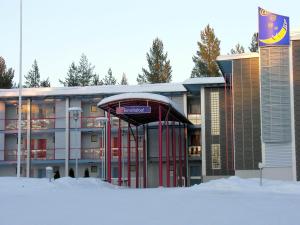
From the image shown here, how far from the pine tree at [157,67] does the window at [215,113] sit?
35.3m

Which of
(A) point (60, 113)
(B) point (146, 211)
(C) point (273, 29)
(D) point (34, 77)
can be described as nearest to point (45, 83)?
(D) point (34, 77)

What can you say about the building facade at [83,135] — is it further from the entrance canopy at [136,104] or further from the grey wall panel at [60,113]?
the entrance canopy at [136,104]

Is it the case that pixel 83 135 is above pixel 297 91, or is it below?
below

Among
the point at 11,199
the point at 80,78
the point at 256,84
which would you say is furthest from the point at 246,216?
the point at 80,78

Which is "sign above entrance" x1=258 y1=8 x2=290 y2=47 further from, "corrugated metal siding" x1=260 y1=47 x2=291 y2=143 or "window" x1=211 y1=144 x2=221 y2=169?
"window" x1=211 y1=144 x2=221 y2=169

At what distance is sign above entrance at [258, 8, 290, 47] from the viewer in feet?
99.7

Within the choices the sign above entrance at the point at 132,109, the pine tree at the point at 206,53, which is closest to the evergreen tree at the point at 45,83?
the pine tree at the point at 206,53

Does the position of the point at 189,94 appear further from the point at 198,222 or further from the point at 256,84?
the point at 198,222

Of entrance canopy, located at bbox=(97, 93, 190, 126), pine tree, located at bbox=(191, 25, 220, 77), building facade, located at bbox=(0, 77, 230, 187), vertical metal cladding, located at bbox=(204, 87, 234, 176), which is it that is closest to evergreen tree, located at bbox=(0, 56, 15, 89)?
pine tree, located at bbox=(191, 25, 220, 77)

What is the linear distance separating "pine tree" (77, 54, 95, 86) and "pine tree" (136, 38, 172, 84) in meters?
7.63

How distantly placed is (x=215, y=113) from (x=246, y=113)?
16.7 ft

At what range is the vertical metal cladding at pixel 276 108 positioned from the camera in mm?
30047

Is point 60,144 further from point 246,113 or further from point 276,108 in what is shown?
point 276,108

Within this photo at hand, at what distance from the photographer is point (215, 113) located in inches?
1474
